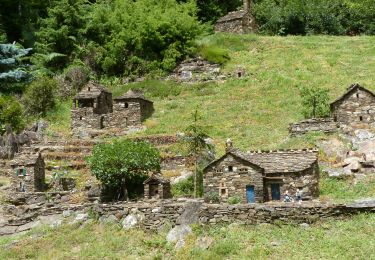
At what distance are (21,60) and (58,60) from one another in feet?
11.5

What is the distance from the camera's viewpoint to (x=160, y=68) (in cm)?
5416

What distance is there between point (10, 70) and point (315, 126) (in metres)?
30.0

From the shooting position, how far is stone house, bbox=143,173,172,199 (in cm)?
2594

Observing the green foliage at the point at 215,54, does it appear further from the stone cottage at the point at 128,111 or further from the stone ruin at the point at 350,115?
the stone ruin at the point at 350,115

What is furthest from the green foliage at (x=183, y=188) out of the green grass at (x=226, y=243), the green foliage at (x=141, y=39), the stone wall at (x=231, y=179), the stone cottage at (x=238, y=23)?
the stone cottage at (x=238, y=23)

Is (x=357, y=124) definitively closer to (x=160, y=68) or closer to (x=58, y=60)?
(x=160, y=68)

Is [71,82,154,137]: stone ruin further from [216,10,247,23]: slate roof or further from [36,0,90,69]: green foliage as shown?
[216,10,247,23]: slate roof

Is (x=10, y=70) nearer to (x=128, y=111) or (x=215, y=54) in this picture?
(x=128, y=111)

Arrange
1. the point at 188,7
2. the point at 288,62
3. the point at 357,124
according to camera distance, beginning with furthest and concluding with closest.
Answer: the point at 188,7 → the point at 288,62 → the point at 357,124

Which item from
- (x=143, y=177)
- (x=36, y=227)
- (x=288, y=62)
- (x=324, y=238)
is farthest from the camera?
(x=288, y=62)

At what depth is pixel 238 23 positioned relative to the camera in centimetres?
6350

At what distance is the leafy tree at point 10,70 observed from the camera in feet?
164

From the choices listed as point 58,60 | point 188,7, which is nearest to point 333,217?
point 58,60

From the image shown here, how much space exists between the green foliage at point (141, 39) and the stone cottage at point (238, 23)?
587 cm
